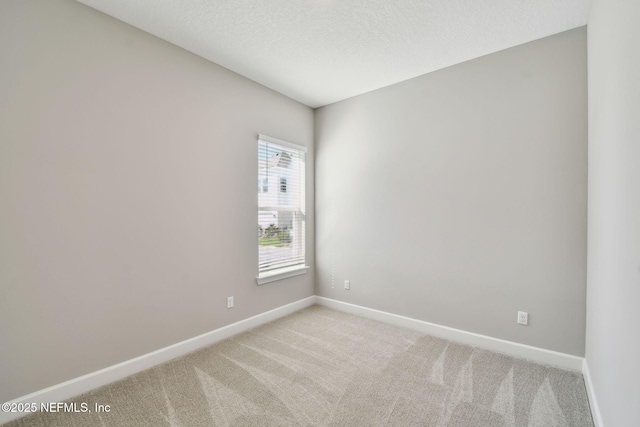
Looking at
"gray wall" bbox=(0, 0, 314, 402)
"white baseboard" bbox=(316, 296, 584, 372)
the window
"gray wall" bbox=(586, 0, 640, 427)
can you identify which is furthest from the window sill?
"gray wall" bbox=(586, 0, 640, 427)

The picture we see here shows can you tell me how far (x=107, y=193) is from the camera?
2.07 m

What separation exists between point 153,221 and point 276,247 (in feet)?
4.69

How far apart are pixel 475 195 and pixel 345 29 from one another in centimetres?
186

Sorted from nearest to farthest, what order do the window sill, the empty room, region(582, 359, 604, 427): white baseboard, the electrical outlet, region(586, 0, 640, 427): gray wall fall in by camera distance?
region(586, 0, 640, 427): gray wall → region(582, 359, 604, 427): white baseboard → the empty room → the electrical outlet → the window sill

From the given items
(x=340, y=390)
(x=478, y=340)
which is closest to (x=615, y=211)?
(x=478, y=340)

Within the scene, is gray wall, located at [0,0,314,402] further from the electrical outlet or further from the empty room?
the electrical outlet

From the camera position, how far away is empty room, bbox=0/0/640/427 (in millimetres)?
1704

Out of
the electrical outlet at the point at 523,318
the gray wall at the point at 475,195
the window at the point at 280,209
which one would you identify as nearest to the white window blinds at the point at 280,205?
the window at the point at 280,209

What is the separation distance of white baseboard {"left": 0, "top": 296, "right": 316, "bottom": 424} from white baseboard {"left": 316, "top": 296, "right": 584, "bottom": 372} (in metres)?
1.21

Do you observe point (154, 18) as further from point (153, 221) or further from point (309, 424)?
point (309, 424)

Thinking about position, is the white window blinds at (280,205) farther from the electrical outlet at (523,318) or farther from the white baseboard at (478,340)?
the electrical outlet at (523,318)

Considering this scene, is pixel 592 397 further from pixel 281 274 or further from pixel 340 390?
pixel 281 274

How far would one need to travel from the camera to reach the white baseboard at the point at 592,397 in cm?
159

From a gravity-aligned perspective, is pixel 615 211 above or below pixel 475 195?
below
